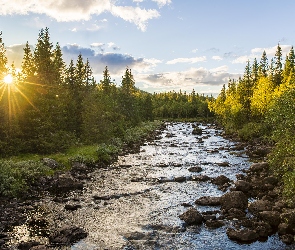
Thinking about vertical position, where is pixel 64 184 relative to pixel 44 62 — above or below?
below

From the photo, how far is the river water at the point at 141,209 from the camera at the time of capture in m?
19.2

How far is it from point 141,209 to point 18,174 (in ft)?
43.1

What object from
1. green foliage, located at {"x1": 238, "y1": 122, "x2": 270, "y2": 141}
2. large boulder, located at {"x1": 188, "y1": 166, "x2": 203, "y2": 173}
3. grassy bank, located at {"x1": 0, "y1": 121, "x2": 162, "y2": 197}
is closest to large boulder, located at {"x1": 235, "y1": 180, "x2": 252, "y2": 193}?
large boulder, located at {"x1": 188, "y1": 166, "x2": 203, "y2": 173}

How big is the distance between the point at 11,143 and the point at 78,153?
8.98m

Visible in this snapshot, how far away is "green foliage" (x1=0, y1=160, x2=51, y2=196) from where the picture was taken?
27.2 m

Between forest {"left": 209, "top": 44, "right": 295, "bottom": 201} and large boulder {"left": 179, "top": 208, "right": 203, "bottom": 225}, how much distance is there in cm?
661

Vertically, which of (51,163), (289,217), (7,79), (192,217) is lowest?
(192,217)

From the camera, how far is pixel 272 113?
2803cm

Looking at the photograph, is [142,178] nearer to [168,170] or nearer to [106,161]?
[168,170]

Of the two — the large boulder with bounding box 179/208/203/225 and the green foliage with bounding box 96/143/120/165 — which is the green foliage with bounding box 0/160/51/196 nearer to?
the green foliage with bounding box 96/143/120/165

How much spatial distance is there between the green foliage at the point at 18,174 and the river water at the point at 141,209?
3.06 meters

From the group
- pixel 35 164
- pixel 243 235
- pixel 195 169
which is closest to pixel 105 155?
pixel 35 164

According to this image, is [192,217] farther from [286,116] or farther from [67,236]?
[286,116]

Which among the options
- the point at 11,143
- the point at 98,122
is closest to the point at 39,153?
the point at 11,143
